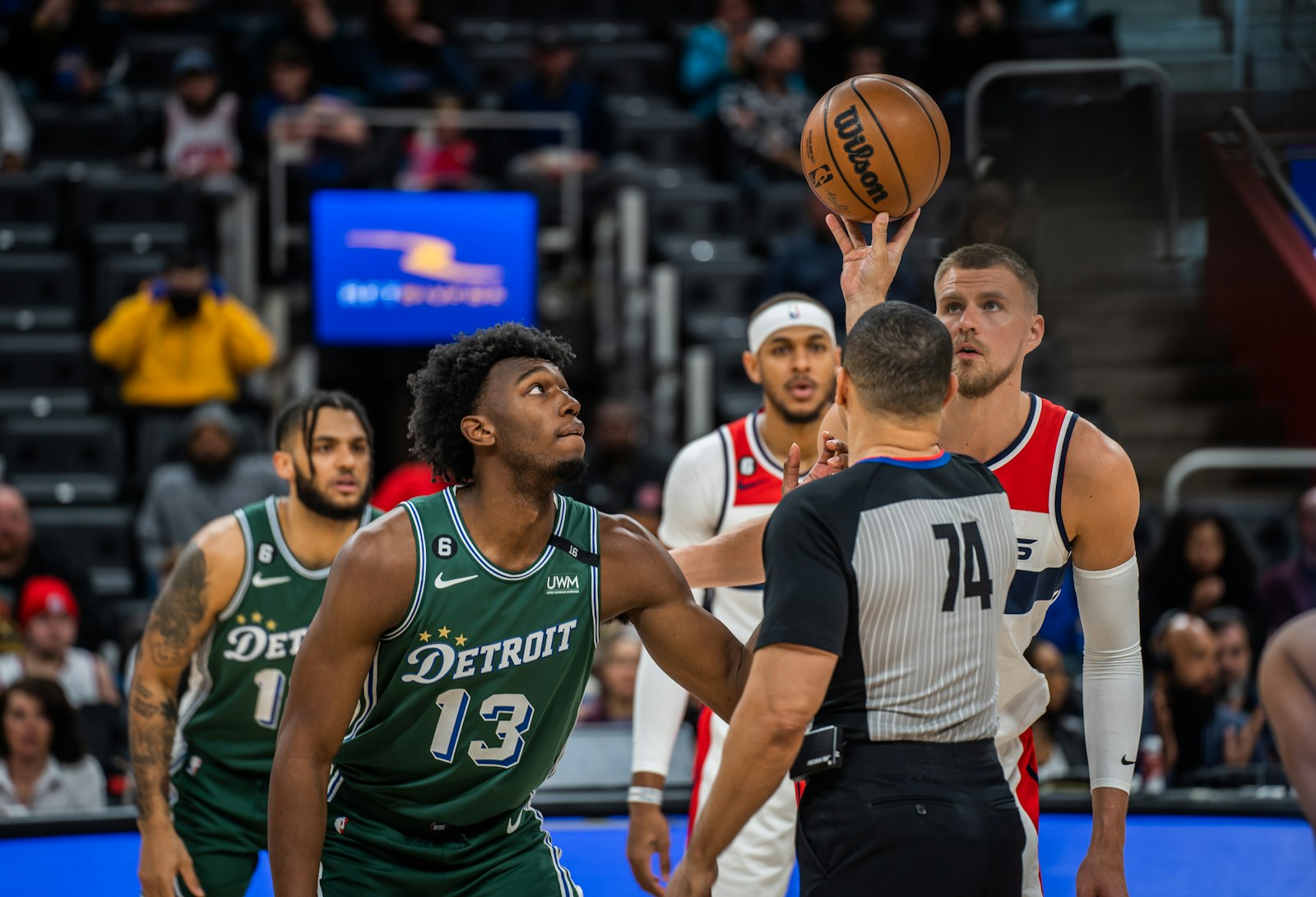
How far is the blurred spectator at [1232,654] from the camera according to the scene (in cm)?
718

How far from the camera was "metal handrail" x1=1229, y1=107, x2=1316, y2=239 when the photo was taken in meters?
7.55

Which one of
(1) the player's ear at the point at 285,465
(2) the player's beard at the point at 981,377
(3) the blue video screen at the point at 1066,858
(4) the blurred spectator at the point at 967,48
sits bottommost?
(3) the blue video screen at the point at 1066,858

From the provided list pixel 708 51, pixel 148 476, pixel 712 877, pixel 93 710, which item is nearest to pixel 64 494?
pixel 148 476

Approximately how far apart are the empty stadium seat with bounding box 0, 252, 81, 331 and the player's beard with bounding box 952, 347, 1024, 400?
312 inches

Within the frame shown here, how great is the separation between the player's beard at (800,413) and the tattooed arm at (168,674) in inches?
64.7

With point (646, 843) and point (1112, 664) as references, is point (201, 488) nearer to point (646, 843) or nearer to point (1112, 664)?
point (646, 843)

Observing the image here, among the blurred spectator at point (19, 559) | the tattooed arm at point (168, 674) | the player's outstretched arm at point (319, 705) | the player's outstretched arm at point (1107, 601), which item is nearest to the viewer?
the player's outstretched arm at point (319, 705)

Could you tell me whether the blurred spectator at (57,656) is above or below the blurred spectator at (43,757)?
above

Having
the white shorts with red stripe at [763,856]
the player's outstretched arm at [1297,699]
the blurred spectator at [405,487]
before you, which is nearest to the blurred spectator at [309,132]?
the blurred spectator at [405,487]

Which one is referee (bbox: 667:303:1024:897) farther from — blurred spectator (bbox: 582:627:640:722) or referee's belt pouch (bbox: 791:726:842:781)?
blurred spectator (bbox: 582:627:640:722)

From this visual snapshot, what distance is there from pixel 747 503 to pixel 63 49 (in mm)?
8870

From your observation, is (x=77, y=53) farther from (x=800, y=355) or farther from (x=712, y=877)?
(x=712, y=877)

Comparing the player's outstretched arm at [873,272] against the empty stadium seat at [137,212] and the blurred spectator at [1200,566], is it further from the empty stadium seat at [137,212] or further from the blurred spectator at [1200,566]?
the empty stadium seat at [137,212]

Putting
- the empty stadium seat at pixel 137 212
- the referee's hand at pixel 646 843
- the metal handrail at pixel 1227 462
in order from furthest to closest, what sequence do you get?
the empty stadium seat at pixel 137 212 → the metal handrail at pixel 1227 462 → the referee's hand at pixel 646 843
